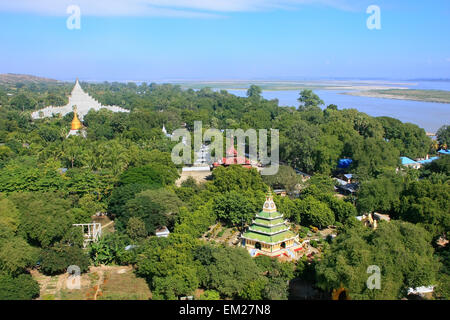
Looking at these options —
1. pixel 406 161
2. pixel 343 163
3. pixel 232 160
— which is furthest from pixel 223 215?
pixel 406 161

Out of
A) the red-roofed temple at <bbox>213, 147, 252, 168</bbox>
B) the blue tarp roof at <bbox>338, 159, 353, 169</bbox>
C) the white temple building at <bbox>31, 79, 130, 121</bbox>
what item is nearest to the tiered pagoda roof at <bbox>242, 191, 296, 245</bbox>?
the red-roofed temple at <bbox>213, 147, 252, 168</bbox>

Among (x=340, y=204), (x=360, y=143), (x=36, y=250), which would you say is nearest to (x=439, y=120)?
(x=360, y=143)

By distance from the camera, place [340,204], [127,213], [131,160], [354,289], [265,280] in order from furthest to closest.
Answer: [131,160] → [340,204] → [127,213] → [265,280] → [354,289]

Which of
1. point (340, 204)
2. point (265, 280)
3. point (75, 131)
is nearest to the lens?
point (265, 280)

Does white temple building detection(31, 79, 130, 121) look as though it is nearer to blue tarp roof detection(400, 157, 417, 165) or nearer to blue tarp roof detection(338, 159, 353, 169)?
blue tarp roof detection(338, 159, 353, 169)
